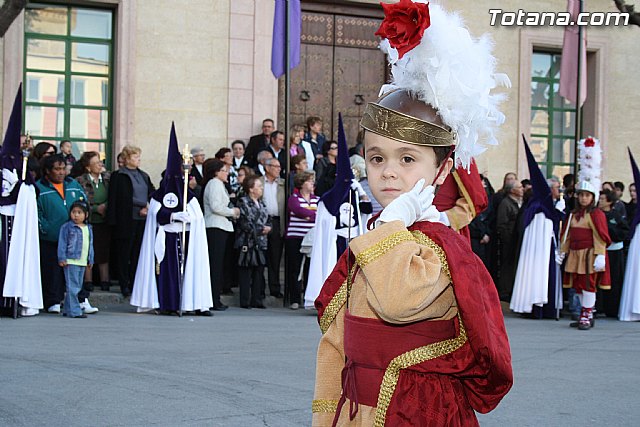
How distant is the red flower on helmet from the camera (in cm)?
306

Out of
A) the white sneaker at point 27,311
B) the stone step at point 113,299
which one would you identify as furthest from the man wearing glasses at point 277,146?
the white sneaker at point 27,311

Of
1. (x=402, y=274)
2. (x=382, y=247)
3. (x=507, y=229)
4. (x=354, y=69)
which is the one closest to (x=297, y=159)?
(x=507, y=229)

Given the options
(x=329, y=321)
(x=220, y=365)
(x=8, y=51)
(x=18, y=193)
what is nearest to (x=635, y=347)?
(x=220, y=365)

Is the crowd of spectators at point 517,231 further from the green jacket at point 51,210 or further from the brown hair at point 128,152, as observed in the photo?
the green jacket at point 51,210

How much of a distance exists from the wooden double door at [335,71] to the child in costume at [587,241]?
5.94 metres

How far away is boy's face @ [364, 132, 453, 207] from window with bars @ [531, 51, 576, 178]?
1780 cm

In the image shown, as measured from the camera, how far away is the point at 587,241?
12773mm

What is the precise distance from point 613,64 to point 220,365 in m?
14.5

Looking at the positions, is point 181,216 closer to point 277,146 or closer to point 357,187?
point 357,187

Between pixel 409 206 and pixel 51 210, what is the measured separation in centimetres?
953

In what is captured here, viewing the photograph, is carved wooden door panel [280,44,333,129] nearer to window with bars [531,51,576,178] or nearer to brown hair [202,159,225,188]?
window with bars [531,51,576,178]

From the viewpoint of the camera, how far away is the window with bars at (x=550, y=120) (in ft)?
67.2

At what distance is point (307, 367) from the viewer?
27.4ft

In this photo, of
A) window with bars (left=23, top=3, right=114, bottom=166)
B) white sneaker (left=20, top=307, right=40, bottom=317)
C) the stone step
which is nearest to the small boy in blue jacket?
white sneaker (left=20, top=307, right=40, bottom=317)
